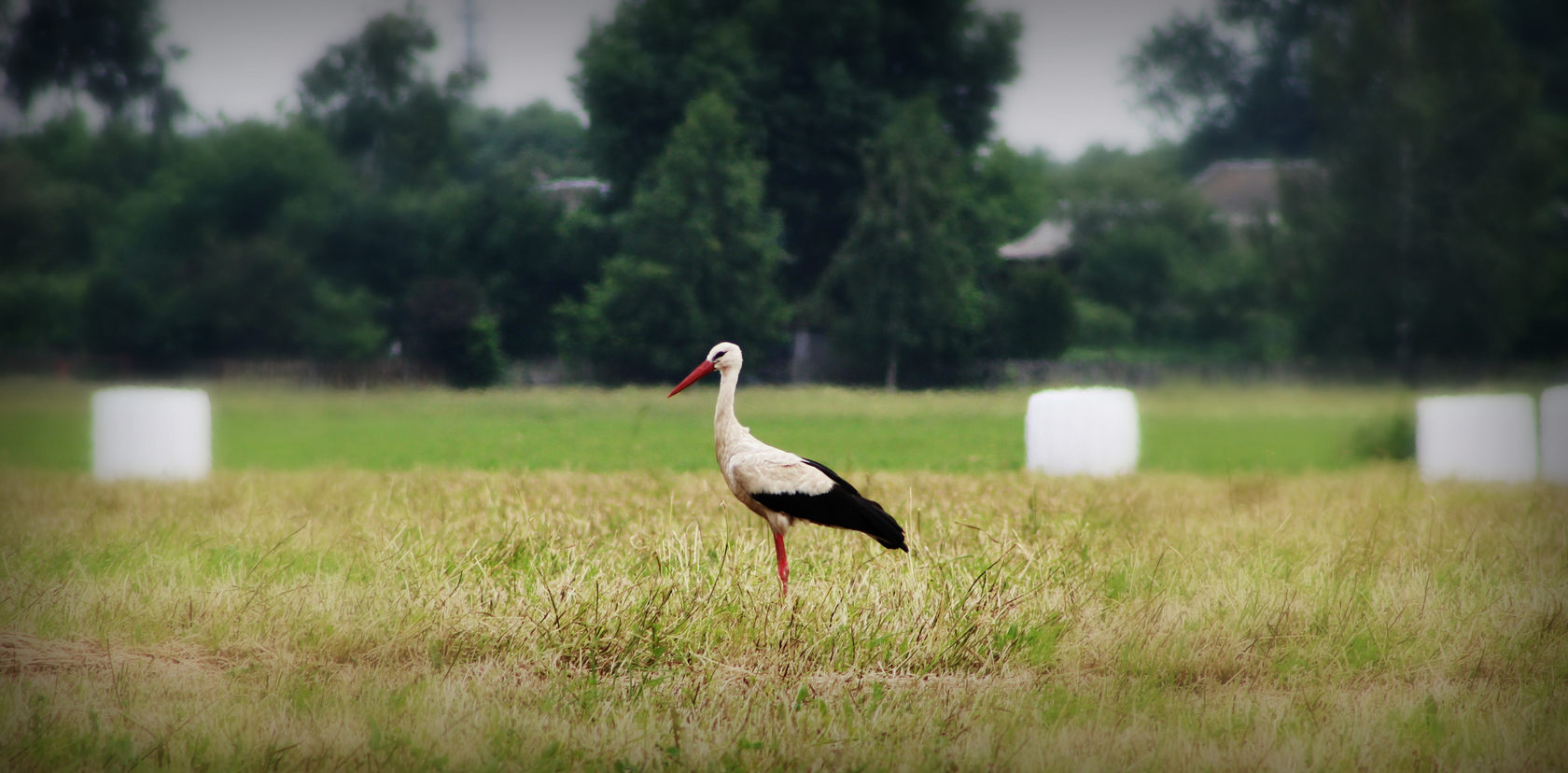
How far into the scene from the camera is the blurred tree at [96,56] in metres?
37.1

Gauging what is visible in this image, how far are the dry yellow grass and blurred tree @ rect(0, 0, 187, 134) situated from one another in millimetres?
29396

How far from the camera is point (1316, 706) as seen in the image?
679 centimetres

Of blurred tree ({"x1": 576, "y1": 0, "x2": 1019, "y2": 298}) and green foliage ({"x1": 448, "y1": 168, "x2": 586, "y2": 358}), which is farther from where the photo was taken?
green foliage ({"x1": 448, "y1": 168, "x2": 586, "y2": 358})

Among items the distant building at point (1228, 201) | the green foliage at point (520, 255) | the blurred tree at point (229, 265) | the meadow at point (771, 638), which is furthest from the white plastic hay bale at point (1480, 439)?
the green foliage at point (520, 255)

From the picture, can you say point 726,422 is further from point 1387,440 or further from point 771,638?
point 1387,440

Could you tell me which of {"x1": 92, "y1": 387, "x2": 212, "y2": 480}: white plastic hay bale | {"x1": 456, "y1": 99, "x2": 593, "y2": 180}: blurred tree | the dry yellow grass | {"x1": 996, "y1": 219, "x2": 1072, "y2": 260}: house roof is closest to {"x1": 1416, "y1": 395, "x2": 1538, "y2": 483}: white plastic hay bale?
the dry yellow grass

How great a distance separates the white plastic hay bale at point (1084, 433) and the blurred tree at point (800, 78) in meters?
34.9

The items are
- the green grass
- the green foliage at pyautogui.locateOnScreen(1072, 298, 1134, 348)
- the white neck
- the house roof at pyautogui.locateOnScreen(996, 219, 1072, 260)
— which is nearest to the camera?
the white neck

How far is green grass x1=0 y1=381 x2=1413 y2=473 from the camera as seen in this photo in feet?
72.9

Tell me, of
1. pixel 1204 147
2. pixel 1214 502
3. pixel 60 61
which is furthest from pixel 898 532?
pixel 1204 147

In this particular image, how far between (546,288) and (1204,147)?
4190cm

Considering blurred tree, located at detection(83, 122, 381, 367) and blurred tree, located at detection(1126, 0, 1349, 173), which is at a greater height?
blurred tree, located at detection(1126, 0, 1349, 173)

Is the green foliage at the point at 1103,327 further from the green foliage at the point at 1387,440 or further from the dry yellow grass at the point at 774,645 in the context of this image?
the dry yellow grass at the point at 774,645

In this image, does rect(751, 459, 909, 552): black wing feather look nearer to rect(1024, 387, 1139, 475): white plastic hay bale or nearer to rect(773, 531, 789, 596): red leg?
rect(773, 531, 789, 596): red leg
